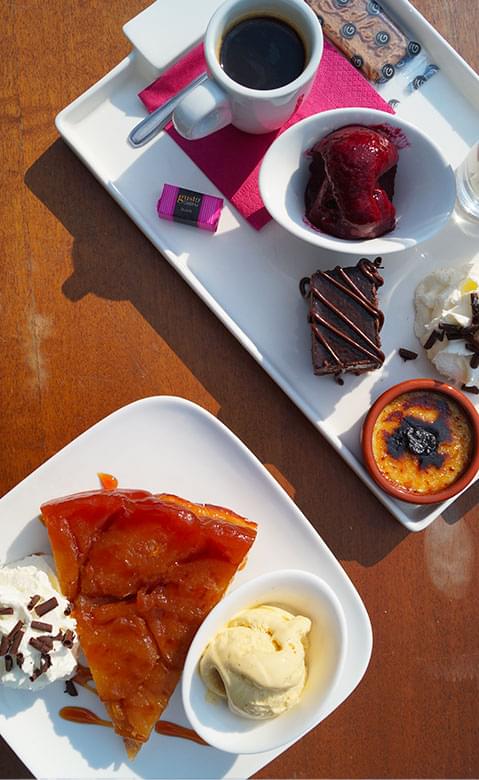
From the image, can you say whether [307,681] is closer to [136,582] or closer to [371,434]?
[136,582]

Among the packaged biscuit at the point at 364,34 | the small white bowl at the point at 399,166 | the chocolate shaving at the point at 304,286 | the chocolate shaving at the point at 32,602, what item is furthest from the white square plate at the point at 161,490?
the packaged biscuit at the point at 364,34

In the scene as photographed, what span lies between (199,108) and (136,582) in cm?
90

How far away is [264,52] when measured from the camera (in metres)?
1.31

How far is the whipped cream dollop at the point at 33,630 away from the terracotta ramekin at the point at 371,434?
2.20 feet

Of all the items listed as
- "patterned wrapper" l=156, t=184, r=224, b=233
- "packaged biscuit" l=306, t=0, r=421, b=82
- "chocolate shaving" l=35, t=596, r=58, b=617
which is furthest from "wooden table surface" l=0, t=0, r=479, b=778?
"packaged biscuit" l=306, t=0, r=421, b=82

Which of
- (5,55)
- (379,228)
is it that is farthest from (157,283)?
(5,55)

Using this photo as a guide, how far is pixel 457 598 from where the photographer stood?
4.85 feet

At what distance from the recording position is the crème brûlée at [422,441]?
1394 millimetres

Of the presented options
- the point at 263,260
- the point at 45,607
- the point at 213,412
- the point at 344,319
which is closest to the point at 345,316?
the point at 344,319

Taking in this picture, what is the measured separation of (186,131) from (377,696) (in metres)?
1.25

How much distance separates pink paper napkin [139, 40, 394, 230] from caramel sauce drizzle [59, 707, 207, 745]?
106cm

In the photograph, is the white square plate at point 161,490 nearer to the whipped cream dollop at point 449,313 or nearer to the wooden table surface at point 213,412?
the wooden table surface at point 213,412

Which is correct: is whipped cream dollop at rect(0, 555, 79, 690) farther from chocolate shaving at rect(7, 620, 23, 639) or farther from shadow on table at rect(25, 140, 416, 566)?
shadow on table at rect(25, 140, 416, 566)

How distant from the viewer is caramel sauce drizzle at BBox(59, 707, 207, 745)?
1349 mm
